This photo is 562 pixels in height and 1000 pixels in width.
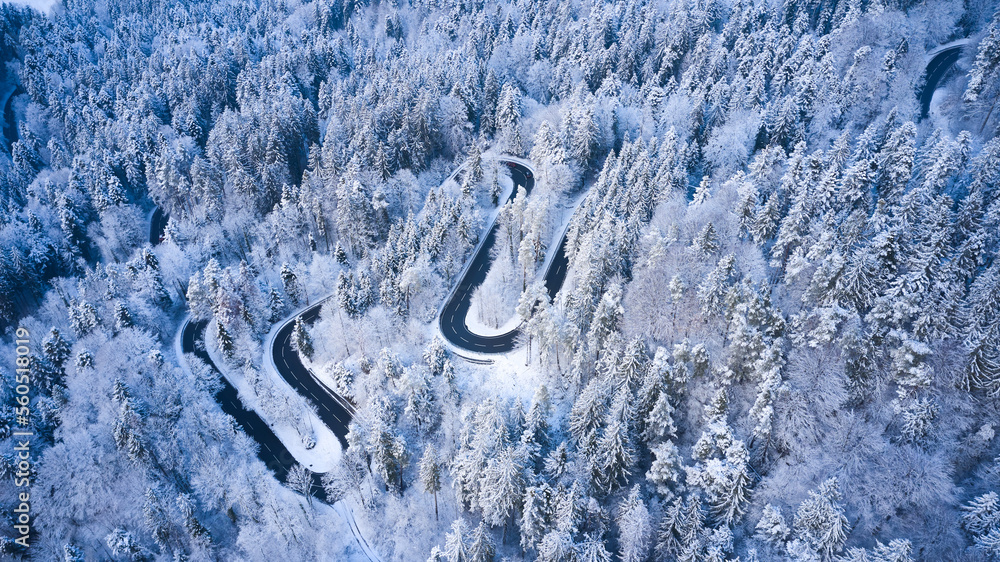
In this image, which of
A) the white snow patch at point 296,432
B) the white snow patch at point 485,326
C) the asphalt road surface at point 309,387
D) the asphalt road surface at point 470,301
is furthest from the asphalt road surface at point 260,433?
the white snow patch at point 485,326

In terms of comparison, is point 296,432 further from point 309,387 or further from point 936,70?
point 936,70

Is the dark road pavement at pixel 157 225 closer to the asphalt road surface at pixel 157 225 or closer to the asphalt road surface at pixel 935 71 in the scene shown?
the asphalt road surface at pixel 157 225

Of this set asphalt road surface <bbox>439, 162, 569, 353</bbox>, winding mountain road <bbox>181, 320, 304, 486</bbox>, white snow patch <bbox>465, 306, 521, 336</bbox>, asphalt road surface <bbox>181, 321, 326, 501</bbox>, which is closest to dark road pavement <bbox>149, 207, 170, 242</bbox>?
winding mountain road <bbox>181, 320, 304, 486</bbox>

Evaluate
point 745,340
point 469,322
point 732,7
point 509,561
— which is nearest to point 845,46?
point 732,7

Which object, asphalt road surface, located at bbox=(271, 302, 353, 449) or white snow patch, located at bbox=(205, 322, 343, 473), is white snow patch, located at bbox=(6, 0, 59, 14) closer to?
asphalt road surface, located at bbox=(271, 302, 353, 449)

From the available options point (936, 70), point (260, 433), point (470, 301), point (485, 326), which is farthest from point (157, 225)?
point (936, 70)

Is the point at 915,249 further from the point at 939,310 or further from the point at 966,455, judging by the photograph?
the point at 966,455
